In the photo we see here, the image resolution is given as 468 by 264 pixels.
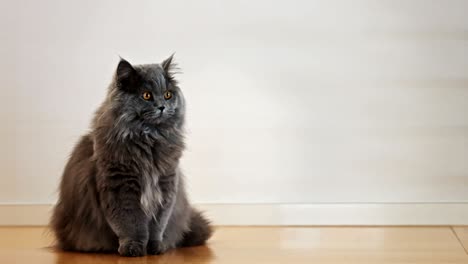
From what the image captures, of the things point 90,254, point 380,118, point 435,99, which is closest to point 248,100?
point 380,118

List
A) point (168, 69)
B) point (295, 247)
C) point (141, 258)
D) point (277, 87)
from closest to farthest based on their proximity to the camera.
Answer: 1. point (141, 258)
2. point (168, 69)
3. point (295, 247)
4. point (277, 87)

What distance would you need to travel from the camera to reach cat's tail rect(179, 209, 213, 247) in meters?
3.36

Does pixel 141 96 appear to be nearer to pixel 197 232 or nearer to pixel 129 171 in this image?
pixel 129 171

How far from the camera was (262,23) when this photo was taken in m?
3.80

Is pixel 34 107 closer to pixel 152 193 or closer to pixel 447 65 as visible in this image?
pixel 152 193

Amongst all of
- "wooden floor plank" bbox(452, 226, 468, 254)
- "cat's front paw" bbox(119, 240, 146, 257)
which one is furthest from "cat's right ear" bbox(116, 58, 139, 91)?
"wooden floor plank" bbox(452, 226, 468, 254)

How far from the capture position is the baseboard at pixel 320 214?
380 cm

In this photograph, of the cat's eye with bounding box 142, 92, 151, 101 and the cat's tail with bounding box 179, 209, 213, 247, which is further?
the cat's tail with bounding box 179, 209, 213, 247

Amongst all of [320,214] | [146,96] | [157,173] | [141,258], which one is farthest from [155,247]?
[320,214]

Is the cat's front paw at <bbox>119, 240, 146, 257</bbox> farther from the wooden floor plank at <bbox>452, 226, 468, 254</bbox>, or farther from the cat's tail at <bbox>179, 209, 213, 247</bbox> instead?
the wooden floor plank at <bbox>452, 226, 468, 254</bbox>

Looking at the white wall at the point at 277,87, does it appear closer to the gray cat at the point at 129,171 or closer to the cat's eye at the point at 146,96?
the gray cat at the point at 129,171

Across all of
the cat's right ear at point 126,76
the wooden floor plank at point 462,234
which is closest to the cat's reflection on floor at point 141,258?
the cat's right ear at point 126,76

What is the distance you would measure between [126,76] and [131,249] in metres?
0.63

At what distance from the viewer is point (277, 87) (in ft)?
12.5
